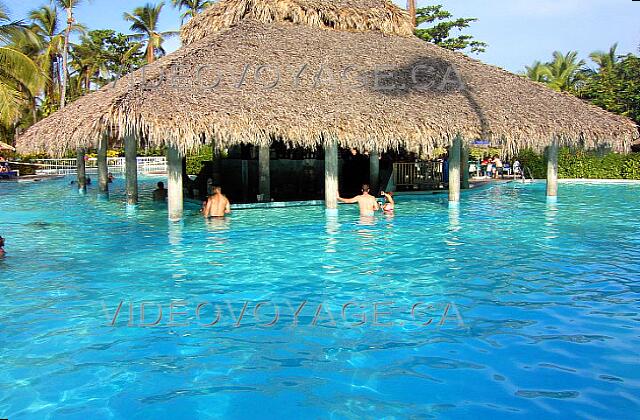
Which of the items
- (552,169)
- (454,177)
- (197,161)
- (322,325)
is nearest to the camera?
(322,325)

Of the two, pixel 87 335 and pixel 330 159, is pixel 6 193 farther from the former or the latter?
pixel 87 335

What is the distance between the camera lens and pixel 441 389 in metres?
4.47

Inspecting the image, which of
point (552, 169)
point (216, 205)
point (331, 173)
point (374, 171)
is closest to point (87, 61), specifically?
point (374, 171)

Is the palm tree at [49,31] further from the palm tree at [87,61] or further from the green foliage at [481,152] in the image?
the green foliage at [481,152]

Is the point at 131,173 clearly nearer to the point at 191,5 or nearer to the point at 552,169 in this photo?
the point at 552,169

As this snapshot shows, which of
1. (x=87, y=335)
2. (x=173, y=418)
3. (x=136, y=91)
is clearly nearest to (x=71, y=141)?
(x=136, y=91)

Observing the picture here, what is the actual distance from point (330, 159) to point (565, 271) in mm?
6820

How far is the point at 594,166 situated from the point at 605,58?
19.8 meters

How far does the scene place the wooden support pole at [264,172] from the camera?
1675 cm

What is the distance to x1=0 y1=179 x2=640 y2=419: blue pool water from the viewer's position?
4.33 meters

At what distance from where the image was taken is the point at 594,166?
2525cm

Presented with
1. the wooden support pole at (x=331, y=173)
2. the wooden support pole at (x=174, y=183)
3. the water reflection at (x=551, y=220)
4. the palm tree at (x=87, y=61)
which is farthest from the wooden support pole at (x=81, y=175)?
the palm tree at (x=87, y=61)

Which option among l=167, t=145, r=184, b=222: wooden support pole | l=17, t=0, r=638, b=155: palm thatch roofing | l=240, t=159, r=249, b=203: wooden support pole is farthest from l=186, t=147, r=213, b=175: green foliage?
l=167, t=145, r=184, b=222: wooden support pole

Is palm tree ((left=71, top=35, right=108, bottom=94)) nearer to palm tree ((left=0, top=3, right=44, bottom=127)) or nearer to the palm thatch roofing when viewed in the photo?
palm tree ((left=0, top=3, right=44, bottom=127))
